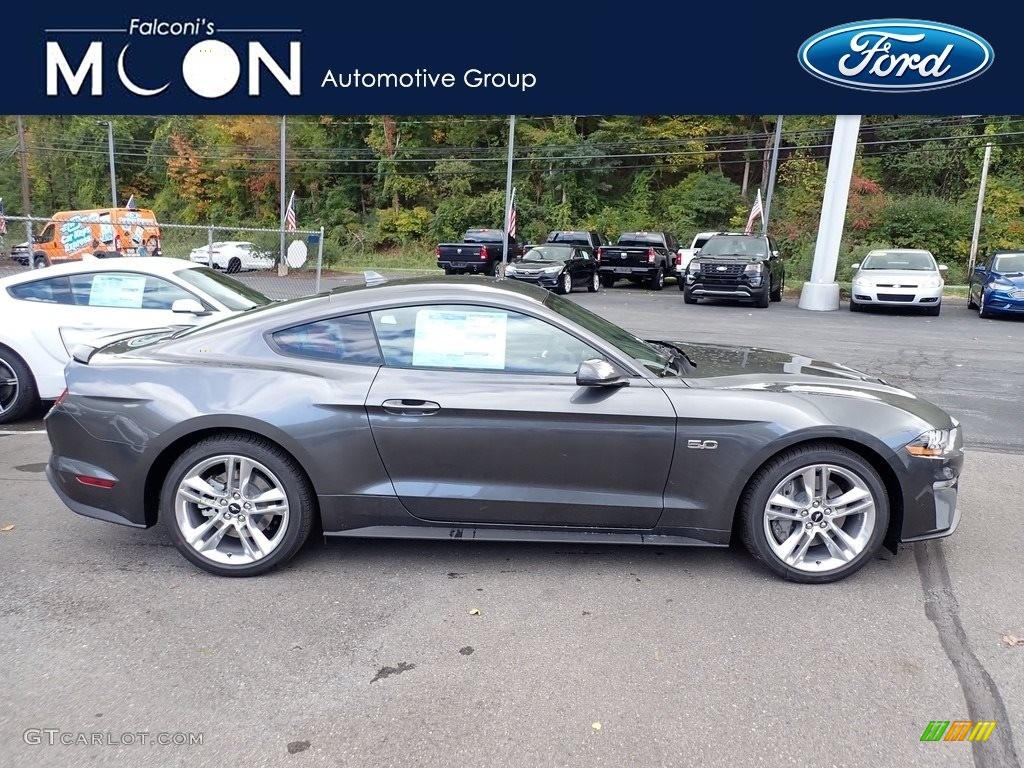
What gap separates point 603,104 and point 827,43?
460 centimetres

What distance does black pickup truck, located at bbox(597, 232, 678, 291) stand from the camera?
2400 cm

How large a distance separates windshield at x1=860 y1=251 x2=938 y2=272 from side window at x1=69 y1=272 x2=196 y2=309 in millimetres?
15503

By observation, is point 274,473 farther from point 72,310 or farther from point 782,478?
point 72,310

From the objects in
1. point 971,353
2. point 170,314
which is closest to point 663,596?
point 170,314

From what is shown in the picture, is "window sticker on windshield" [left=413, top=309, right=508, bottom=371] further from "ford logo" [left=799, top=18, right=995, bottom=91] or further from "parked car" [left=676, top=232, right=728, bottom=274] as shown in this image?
"parked car" [left=676, top=232, right=728, bottom=274]

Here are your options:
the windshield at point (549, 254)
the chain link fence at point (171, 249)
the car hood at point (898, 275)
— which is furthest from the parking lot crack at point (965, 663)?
the windshield at point (549, 254)

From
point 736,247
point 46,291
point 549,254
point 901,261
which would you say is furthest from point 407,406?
point 549,254

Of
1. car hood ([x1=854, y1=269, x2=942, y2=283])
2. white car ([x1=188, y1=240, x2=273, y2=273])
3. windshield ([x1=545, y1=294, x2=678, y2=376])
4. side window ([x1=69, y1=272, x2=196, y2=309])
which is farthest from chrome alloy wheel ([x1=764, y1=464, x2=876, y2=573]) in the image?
white car ([x1=188, y1=240, x2=273, y2=273])

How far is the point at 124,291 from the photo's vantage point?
6.84 m

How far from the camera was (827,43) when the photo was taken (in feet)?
50.1

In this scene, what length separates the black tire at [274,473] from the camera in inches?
147

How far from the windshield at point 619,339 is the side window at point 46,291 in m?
4.81

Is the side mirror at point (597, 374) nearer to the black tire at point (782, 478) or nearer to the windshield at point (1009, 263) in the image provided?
the black tire at point (782, 478)

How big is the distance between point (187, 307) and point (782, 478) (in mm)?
4996
